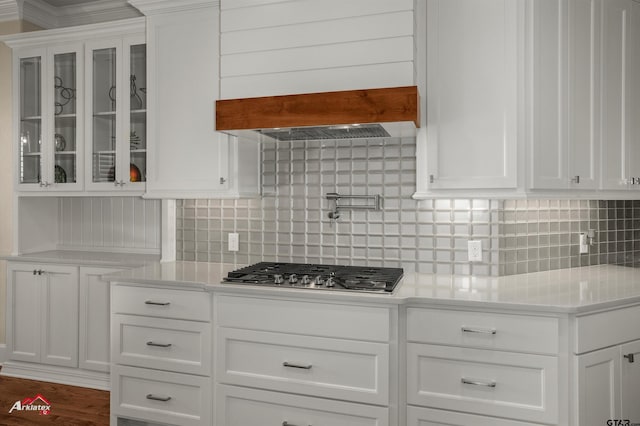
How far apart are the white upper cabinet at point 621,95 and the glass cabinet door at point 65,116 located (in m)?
3.31

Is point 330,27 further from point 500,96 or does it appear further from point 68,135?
point 68,135

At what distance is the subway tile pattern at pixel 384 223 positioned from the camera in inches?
112

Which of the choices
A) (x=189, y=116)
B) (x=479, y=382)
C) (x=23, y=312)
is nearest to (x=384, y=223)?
(x=479, y=382)

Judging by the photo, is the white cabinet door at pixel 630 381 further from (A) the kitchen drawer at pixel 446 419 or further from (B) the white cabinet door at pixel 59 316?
(B) the white cabinet door at pixel 59 316

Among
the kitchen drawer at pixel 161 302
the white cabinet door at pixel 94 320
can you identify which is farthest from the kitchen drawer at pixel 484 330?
the white cabinet door at pixel 94 320

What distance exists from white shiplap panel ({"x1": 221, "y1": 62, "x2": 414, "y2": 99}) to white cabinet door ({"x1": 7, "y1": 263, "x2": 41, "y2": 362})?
2.04m

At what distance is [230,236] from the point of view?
10.9ft

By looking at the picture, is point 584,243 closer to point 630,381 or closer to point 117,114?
point 630,381

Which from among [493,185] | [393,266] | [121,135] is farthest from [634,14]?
[121,135]

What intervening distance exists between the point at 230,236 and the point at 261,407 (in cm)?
115

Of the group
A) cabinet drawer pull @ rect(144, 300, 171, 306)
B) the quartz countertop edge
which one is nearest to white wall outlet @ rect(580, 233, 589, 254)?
cabinet drawer pull @ rect(144, 300, 171, 306)

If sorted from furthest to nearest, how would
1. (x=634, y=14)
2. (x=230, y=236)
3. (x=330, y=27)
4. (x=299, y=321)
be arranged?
(x=230, y=236), (x=634, y=14), (x=330, y=27), (x=299, y=321)

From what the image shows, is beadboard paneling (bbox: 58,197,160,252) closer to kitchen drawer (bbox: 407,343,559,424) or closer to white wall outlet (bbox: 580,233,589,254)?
kitchen drawer (bbox: 407,343,559,424)

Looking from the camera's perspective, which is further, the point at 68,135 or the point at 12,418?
the point at 68,135
